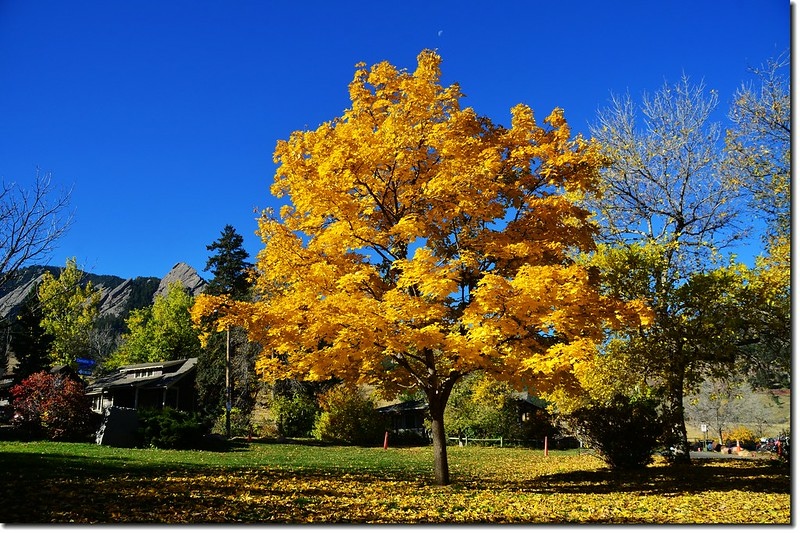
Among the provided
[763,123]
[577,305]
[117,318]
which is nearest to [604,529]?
[577,305]

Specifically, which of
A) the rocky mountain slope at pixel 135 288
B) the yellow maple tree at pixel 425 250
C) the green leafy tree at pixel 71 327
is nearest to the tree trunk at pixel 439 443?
the yellow maple tree at pixel 425 250

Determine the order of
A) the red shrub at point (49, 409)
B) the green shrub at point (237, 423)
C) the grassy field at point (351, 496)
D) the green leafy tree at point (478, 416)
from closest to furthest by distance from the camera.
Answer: the grassy field at point (351, 496) → the red shrub at point (49, 409) → the green shrub at point (237, 423) → the green leafy tree at point (478, 416)

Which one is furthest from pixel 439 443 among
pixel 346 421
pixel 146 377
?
pixel 146 377

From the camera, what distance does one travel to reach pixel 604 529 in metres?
6.62

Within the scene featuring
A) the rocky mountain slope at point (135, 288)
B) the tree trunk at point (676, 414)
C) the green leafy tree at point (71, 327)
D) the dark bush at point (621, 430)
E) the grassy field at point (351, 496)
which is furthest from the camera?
the rocky mountain slope at point (135, 288)

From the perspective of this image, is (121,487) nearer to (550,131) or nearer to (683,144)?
(550,131)

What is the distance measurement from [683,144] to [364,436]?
841 inches

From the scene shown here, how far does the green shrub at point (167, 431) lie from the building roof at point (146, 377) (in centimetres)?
1512

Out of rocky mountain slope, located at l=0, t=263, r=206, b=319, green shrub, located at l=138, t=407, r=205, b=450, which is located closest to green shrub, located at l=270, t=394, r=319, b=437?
green shrub, located at l=138, t=407, r=205, b=450

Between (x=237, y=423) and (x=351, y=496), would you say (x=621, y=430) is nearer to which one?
(x=351, y=496)

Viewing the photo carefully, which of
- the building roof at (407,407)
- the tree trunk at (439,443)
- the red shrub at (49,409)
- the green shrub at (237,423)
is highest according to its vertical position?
the tree trunk at (439,443)

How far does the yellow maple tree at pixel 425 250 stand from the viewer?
8.52m

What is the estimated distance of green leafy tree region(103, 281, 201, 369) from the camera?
47094 millimetres

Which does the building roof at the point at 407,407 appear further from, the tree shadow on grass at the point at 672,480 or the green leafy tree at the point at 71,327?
the tree shadow on grass at the point at 672,480
